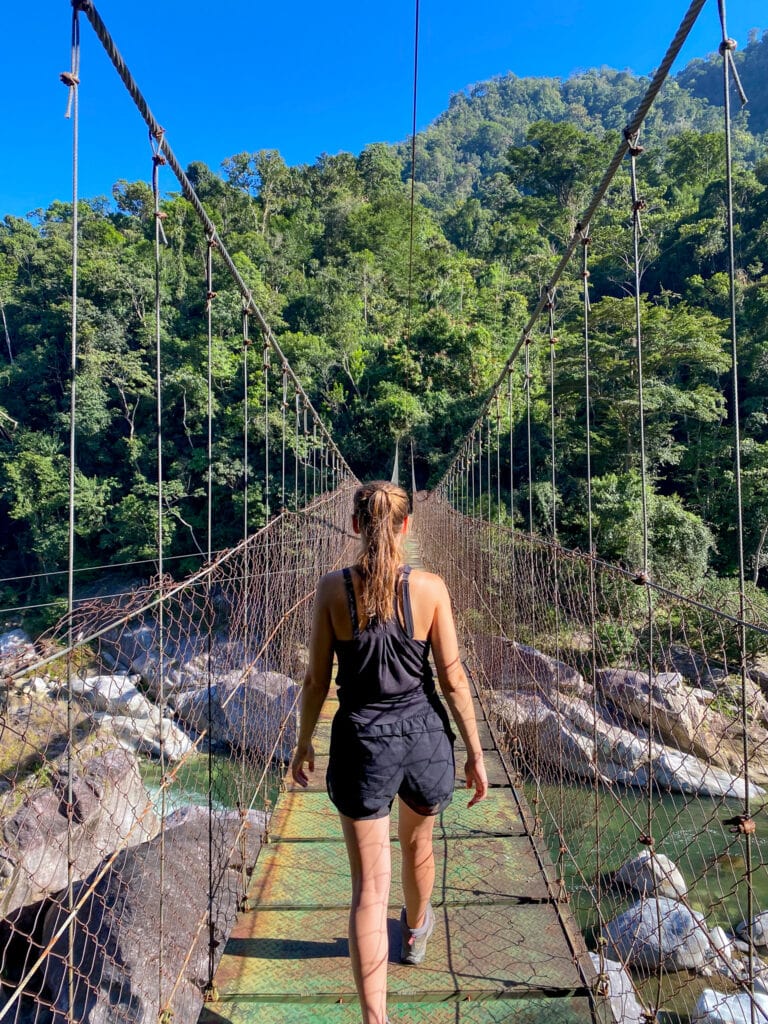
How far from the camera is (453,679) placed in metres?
0.95

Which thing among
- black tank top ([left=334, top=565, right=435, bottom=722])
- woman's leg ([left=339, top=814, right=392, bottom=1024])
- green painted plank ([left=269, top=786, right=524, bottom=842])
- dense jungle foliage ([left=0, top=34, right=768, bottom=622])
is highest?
dense jungle foliage ([left=0, top=34, right=768, bottom=622])

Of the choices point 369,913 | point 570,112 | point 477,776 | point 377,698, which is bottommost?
point 369,913

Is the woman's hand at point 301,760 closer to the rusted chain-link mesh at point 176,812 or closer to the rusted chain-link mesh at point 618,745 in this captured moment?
the rusted chain-link mesh at point 176,812

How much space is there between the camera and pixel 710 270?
1511 cm

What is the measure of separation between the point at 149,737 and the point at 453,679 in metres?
6.73

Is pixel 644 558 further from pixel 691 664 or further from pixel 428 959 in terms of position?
pixel 691 664

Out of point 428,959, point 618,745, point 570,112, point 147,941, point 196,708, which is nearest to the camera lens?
point 428,959

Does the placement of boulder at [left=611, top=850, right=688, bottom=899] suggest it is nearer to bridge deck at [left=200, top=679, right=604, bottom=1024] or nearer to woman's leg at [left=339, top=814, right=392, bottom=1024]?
bridge deck at [left=200, top=679, right=604, bottom=1024]

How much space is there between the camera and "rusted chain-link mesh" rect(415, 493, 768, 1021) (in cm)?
113

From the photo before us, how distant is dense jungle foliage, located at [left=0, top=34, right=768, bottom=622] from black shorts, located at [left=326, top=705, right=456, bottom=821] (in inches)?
259

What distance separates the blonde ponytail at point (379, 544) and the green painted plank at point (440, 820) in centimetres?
91

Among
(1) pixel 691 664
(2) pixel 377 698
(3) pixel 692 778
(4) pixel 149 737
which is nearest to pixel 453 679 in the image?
(2) pixel 377 698

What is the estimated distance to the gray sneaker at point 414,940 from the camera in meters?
1.06

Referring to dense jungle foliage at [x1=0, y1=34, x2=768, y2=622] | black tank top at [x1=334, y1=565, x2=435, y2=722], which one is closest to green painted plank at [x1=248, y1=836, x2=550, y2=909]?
black tank top at [x1=334, y1=565, x2=435, y2=722]
